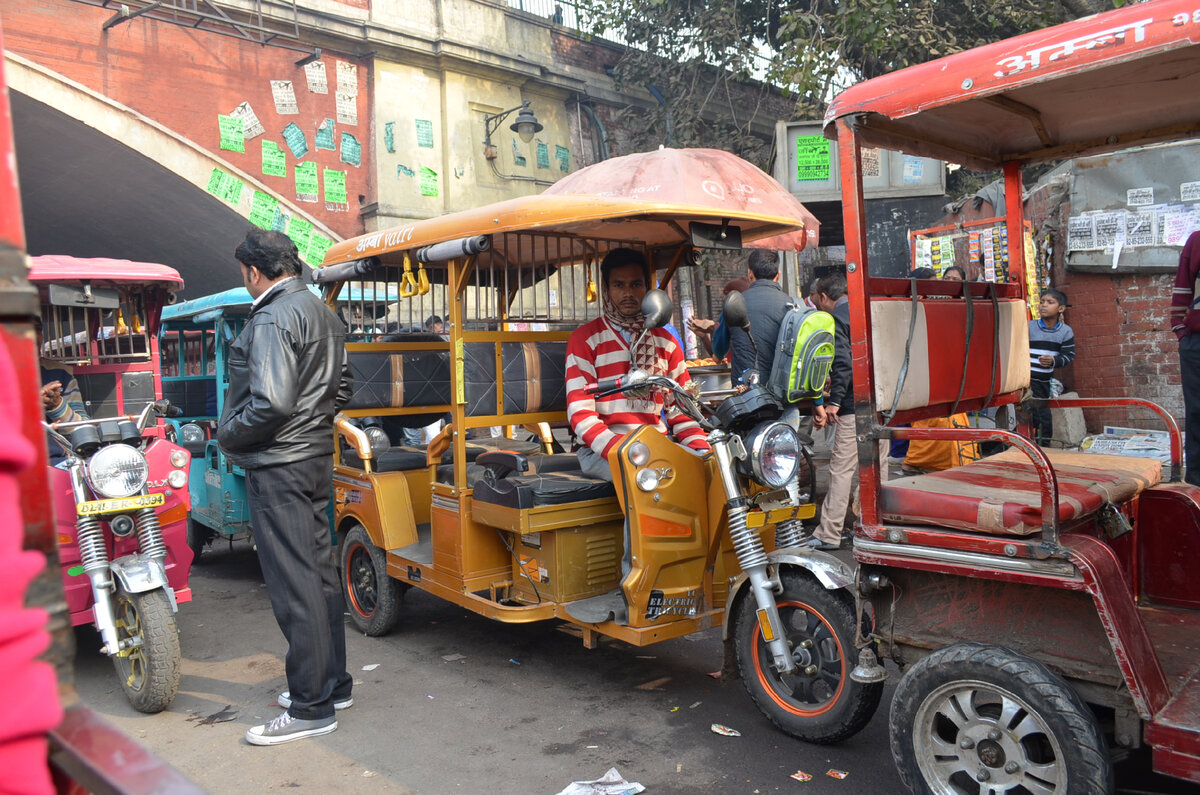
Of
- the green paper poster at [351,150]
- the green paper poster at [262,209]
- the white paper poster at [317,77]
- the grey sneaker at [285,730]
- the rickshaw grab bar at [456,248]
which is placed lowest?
the grey sneaker at [285,730]

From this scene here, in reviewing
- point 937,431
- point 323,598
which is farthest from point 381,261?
point 937,431

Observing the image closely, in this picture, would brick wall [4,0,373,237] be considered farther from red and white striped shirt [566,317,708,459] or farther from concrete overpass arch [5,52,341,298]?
red and white striped shirt [566,317,708,459]

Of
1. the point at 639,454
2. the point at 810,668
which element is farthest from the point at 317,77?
the point at 810,668

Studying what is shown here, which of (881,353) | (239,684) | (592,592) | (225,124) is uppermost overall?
(225,124)

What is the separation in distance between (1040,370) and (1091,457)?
3764 millimetres

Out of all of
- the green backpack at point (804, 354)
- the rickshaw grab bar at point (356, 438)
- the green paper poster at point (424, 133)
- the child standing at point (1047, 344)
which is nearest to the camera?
the rickshaw grab bar at point (356, 438)

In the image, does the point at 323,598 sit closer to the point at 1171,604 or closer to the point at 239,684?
the point at 239,684

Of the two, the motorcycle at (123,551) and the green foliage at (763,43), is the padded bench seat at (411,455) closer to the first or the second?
the motorcycle at (123,551)

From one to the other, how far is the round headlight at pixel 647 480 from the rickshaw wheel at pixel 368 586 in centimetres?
199

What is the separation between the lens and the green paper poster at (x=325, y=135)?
42.3ft

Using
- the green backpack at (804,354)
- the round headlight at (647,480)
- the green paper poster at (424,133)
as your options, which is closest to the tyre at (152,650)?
the round headlight at (647,480)

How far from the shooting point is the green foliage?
11.2 m

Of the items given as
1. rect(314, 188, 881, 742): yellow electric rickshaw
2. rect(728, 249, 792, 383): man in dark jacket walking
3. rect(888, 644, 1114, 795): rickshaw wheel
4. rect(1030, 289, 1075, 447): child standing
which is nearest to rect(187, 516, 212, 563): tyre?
rect(314, 188, 881, 742): yellow electric rickshaw

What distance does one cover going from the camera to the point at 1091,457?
12.2 feet
